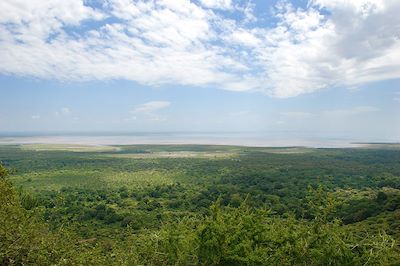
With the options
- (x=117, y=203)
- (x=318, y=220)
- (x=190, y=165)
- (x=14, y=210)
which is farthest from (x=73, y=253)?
(x=190, y=165)

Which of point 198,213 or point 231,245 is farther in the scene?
point 198,213

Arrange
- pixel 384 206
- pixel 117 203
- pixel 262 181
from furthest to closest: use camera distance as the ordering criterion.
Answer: pixel 262 181 → pixel 117 203 → pixel 384 206

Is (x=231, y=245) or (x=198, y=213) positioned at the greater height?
(x=231, y=245)

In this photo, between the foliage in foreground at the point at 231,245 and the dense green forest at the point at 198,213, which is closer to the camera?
the foliage in foreground at the point at 231,245

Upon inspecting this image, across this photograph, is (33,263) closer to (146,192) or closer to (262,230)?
(262,230)

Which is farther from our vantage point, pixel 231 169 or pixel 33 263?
pixel 231 169
